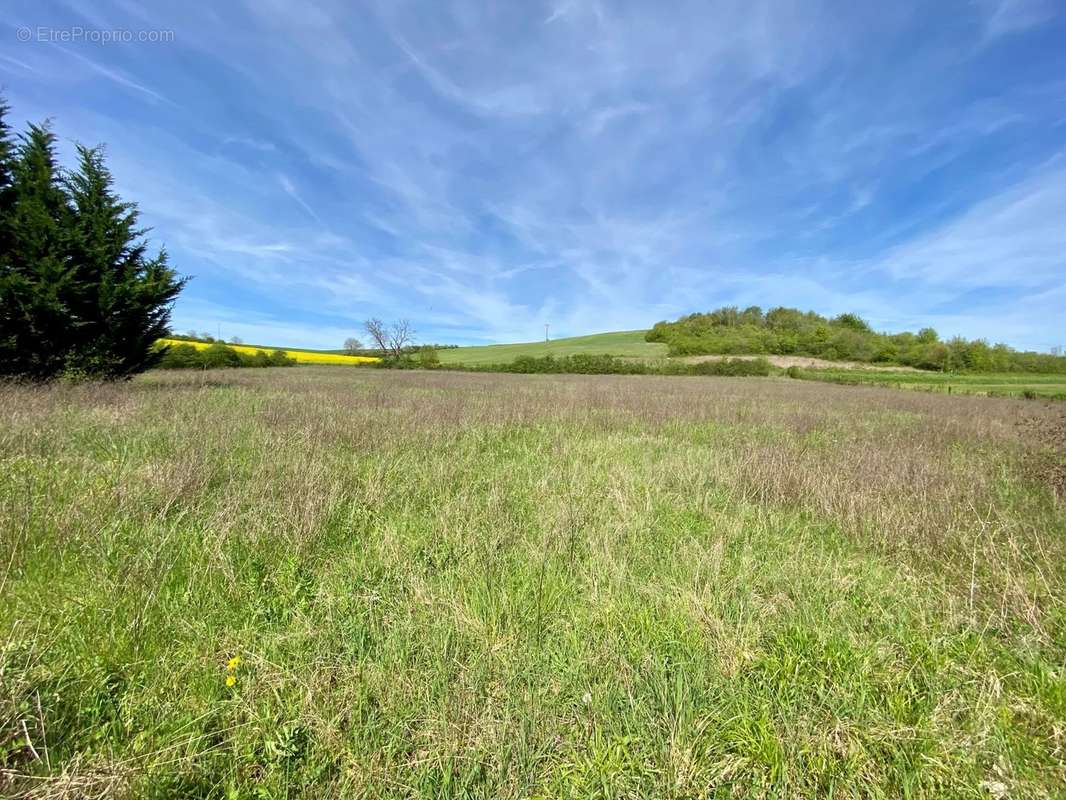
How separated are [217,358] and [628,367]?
133 ft

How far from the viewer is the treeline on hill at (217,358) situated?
101 feet

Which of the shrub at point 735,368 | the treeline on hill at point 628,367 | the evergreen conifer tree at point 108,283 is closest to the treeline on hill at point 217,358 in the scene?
the evergreen conifer tree at point 108,283

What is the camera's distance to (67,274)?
1002 cm

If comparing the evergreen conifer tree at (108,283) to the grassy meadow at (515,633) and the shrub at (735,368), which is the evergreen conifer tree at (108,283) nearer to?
the grassy meadow at (515,633)

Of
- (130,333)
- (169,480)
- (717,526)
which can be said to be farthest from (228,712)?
(130,333)

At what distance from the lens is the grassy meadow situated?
1.57m

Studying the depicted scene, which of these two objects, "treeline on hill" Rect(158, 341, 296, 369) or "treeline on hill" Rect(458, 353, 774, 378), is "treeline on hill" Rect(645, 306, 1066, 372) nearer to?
"treeline on hill" Rect(458, 353, 774, 378)

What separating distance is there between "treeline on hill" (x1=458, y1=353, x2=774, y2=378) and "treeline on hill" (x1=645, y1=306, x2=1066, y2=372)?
1065 centimetres

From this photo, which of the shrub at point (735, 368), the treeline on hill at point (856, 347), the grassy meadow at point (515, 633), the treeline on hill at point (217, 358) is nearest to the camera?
the grassy meadow at point (515, 633)

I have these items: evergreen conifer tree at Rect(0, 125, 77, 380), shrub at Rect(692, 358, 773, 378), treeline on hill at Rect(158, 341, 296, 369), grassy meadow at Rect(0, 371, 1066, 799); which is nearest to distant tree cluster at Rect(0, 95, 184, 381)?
evergreen conifer tree at Rect(0, 125, 77, 380)

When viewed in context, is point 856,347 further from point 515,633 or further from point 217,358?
point 217,358

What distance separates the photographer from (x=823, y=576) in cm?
→ 295

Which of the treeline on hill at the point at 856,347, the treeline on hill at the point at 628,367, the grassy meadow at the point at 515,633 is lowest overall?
the grassy meadow at the point at 515,633

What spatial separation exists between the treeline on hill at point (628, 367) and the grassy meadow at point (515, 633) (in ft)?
124
